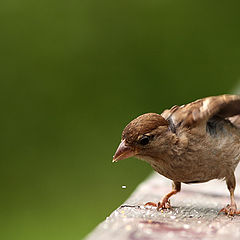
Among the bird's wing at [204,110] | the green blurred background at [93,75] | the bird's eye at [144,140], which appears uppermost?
the bird's wing at [204,110]

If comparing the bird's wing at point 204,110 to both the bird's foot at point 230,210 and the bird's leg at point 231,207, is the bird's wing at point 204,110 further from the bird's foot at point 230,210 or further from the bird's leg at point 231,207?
the bird's foot at point 230,210

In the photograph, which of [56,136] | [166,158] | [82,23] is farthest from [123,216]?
[82,23]

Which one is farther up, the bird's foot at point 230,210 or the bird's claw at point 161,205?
the bird's claw at point 161,205

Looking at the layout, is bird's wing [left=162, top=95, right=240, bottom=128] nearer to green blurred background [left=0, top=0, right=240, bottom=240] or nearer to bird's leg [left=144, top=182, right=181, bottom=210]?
bird's leg [left=144, top=182, right=181, bottom=210]

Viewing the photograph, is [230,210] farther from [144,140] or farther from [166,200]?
[144,140]

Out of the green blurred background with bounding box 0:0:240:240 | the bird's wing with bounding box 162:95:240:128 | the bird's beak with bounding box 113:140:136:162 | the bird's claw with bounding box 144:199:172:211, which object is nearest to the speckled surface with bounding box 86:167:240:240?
the bird's claw with bounding box 144:199:172:211

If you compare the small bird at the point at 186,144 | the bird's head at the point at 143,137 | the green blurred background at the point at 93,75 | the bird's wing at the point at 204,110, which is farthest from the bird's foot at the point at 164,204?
the green blurred background at the point at 93,75
